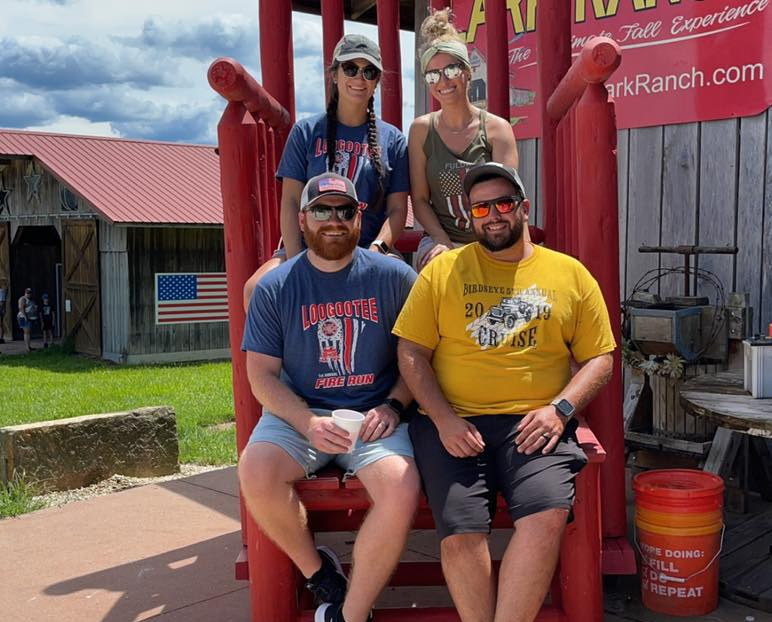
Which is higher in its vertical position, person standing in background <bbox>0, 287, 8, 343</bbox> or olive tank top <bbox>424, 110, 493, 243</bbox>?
olive tank top <bbox>424, 110, 493, 243</bbox>

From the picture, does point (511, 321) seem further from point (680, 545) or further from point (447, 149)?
point (680, 545)

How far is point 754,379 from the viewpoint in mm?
3396

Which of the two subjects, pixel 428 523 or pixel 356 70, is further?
pixel 356 70

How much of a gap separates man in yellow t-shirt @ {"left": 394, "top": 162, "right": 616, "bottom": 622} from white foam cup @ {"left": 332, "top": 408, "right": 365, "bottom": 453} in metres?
0.21

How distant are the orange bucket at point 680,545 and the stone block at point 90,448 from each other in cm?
351

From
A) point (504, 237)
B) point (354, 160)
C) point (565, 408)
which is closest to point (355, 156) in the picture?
point (354, 160)

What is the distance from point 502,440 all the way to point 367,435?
433 millimetres

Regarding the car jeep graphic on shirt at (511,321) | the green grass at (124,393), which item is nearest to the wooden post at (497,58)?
the car jeep graphic on shirt at (511,321)

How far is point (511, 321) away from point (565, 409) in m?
0.32

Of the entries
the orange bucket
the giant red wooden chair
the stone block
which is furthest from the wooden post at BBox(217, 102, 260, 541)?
the stone block

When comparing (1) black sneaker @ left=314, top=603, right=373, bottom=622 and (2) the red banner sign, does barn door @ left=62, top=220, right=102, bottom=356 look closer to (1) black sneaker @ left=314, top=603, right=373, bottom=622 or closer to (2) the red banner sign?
(2) the red banner sign

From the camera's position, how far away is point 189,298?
54.5 ft

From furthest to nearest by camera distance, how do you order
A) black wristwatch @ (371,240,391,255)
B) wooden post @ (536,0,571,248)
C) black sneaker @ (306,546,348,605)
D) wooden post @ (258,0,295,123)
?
1. wooden post @ (258,0,295,123)
2. wooden post @ (536,0,571,248)
3. black wristwatch @ (371,240,391,255)
4. black sneaker @ (306,546,348,605)

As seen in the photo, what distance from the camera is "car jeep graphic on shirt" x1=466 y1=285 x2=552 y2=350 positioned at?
2.83 m
